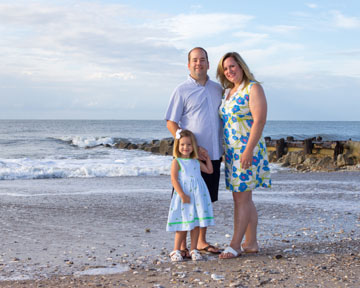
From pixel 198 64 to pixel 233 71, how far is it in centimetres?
36

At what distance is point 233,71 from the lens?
4.56 m

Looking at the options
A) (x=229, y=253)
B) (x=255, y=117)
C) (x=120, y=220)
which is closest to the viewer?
(x=255, y=117)

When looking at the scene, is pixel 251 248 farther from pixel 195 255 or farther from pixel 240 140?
pixel 240 140

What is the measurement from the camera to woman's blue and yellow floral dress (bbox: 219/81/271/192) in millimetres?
4500

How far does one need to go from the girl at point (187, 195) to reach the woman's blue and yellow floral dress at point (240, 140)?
28cm

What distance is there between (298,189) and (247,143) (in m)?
5.73

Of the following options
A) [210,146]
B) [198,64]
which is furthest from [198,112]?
[198,64]

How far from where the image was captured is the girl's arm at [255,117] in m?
4.37

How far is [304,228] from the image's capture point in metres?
5.88

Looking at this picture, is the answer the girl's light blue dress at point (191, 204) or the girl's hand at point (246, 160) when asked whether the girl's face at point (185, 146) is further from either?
the girl's hand at point (246, 160)

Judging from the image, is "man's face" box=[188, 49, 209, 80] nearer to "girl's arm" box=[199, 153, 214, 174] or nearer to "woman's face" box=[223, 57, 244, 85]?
"woman's face" box=[223, 57, 244, 85]

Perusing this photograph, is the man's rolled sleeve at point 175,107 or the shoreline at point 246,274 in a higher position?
the man's rolled sleeve at point 175,107

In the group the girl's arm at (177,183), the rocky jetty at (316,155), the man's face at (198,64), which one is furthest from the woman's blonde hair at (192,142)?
the rocky jetty at (316,155)

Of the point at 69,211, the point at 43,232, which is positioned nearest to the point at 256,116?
the point at 43,232
